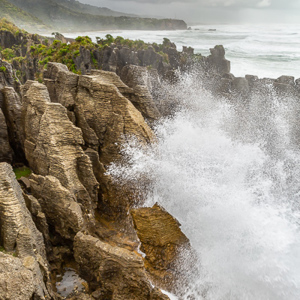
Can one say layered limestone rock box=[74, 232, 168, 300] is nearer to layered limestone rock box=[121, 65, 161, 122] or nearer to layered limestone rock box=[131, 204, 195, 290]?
layered limestone rock box=[131, 204, 195, 290]

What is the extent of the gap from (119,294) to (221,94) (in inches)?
711

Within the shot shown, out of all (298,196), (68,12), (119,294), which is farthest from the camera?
(68,12)

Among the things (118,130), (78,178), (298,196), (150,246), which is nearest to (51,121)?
(78,178)

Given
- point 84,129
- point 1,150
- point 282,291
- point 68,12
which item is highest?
point 68,12

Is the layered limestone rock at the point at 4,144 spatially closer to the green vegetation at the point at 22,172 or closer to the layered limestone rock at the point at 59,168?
the green vegetation at the point at 22,172

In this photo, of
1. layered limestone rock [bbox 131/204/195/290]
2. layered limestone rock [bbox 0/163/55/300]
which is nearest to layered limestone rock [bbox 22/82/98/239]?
layered limestone rock [bbox 0/163/55/300]

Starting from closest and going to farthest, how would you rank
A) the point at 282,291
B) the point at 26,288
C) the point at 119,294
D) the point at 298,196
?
the point at 26,288
the point at 119,294
the point at 282,291
the point at 298,196

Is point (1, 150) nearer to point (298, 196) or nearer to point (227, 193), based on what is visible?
point (227, 193)

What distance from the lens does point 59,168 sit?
11594 mm

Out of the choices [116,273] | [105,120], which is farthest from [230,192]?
[116,273]

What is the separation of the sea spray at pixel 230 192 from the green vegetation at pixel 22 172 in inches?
153

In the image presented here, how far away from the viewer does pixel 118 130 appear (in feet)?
46.6

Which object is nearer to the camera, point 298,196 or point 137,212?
point 137,212

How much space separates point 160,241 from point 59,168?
185 inches
